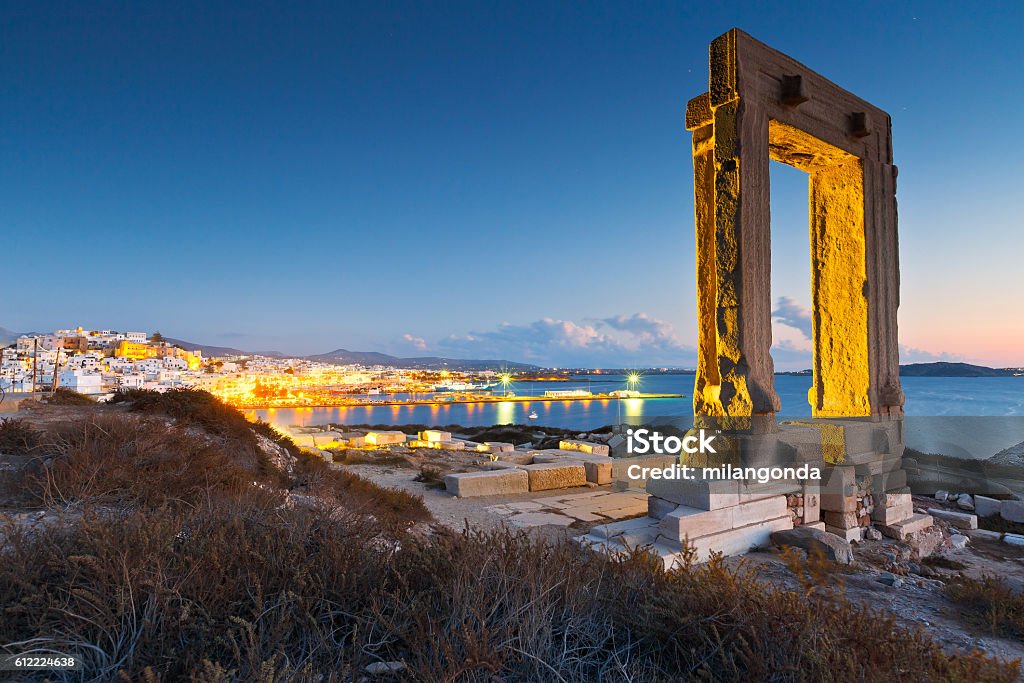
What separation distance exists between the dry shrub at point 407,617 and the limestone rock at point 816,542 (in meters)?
3.74

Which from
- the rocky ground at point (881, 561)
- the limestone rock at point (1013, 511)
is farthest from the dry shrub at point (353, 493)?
the limestone rock at point (1013, 511)

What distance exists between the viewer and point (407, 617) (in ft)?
7.61

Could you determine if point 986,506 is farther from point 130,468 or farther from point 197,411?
point 197,411

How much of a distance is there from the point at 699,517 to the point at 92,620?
17.3 ft

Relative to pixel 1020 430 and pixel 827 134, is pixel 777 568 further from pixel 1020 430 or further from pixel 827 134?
pixel 1020 430

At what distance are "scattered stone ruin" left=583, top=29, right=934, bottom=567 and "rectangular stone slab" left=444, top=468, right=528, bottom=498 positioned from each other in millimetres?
3406

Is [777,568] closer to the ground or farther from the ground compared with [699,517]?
closer to the ground

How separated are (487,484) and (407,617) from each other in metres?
7.16

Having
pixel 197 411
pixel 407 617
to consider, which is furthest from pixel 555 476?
pixel 407 617

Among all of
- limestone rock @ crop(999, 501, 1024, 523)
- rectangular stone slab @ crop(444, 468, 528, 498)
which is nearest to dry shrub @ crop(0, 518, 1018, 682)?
rectangular stone slab @ crop(444, 468, 528, 498)

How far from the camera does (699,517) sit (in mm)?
5844

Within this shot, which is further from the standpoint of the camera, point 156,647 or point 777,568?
point 777,568

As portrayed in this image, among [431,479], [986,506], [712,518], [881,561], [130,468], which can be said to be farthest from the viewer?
[431,479]

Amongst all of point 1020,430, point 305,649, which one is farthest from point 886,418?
point 1020,430
